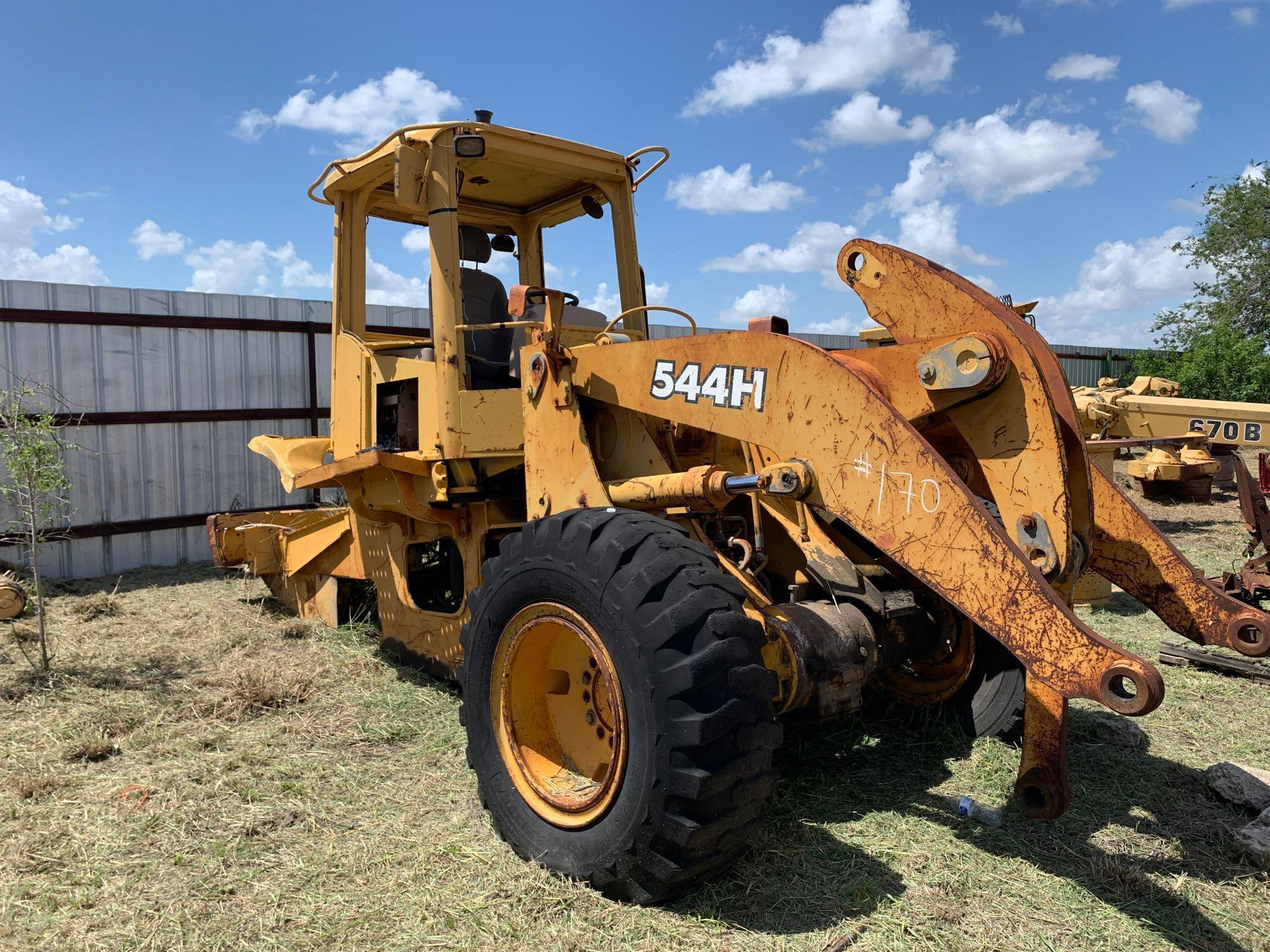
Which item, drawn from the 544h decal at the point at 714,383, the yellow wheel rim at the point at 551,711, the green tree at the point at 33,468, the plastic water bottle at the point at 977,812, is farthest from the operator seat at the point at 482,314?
the plastic water bottle at the point at 977,812

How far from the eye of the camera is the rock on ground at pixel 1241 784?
360cm

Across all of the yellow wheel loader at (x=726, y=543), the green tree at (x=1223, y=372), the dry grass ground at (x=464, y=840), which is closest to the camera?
the yellow wheel loader at (x=726, y=543)

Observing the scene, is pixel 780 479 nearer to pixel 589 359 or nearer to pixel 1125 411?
pixel 589 359

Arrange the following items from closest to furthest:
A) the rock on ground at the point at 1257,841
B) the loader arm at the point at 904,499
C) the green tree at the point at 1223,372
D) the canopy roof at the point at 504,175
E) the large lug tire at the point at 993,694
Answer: the loader arm at the point at 904,499 < the rock on ground at the point at 1257,841 < the large lug tire at the point at 993,694 < the canopy roof at the point at 504,175 < the green tree at the point at 1223,372

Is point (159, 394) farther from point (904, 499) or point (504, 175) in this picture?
point (904, 499)

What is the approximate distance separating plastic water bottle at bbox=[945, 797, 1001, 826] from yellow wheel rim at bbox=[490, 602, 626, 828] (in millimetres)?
1455

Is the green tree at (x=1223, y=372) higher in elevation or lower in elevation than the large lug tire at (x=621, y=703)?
higher

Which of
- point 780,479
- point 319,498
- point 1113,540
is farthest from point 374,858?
point 319,498

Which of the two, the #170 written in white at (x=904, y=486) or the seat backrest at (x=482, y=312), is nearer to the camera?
the #170 written in white at (x=904, y=486)

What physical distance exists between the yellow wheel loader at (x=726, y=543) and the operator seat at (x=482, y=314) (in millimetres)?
53

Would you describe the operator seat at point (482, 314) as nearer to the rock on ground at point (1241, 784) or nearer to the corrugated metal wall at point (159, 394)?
the rock on ground at point (1241, 784)

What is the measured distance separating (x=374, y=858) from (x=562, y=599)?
3.96 feet

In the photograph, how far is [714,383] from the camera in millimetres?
3438

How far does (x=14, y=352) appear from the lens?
855cm
